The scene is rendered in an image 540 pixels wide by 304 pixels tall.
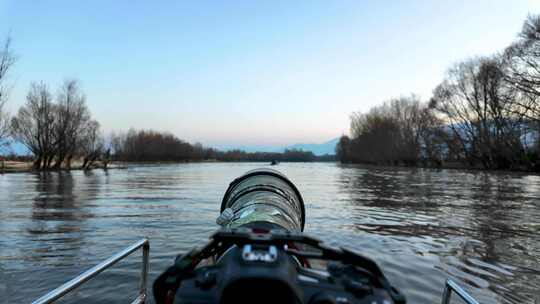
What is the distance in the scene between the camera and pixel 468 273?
6.50 metres

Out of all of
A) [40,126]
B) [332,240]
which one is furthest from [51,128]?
[332,240]

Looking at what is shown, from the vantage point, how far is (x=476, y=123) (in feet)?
209

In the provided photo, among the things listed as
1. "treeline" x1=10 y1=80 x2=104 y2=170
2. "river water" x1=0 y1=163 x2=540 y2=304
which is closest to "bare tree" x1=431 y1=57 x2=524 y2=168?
"river water" x1=0 y1=163 x2=540 y2=304

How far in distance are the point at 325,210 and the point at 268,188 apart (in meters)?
11.6

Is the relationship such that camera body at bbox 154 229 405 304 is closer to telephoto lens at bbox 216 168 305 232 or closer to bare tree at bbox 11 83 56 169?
telephoto lens at bbox 216 168 305 232

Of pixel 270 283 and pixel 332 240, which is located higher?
pixel 270 283

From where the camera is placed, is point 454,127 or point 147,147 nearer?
point 454,127

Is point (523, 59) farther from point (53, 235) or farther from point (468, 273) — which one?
point (53, 235)

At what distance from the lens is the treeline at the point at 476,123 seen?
41.9 m

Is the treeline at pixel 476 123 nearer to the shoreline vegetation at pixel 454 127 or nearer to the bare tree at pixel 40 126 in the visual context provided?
the shoreline vegetation at pixel 454 127

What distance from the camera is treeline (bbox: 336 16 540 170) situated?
4188 centimetres

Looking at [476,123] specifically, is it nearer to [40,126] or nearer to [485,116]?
[485,116]

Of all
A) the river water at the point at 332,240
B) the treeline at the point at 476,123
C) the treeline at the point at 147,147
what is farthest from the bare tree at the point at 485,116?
the treeline at the point at 147,147

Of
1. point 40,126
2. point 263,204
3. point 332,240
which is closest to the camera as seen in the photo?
point 263,204
